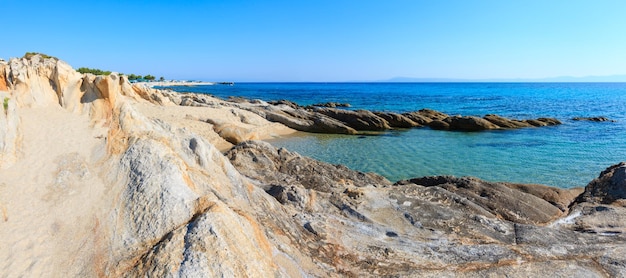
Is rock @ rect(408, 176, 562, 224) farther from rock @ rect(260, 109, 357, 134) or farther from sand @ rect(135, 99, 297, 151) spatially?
rock @ rect(260, 109, 357, 134)

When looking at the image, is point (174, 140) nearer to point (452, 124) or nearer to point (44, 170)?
point (44, 170)

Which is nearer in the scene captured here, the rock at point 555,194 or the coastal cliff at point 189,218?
the coastal cliff at point 189,218

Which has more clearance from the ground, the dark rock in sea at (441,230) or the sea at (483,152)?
the dark rock in sea at (441,230)

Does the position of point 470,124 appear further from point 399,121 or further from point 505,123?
point 399,121

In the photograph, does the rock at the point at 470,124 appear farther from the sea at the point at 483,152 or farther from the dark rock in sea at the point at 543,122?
the dark rock in sea at the point at 543,122

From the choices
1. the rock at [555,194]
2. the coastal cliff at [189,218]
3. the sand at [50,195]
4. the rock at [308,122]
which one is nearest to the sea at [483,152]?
the rock at [308,122]

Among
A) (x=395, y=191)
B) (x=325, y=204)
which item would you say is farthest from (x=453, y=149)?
(x=325, y=204)

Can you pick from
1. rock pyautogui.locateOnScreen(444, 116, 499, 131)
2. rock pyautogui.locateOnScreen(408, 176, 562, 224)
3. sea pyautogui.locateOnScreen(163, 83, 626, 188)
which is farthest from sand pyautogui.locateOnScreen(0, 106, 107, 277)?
rock pyautogui.locateOnScreen(444, 116, 499, 131)

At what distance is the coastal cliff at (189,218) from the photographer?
453 centimetres

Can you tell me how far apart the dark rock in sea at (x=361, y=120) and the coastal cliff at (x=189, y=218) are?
25708mm

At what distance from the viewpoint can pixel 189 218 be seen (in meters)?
5.02

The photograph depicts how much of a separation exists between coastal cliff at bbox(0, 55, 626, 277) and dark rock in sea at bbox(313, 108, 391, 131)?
25708 mm

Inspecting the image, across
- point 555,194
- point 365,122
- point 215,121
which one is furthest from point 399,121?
point 555,194

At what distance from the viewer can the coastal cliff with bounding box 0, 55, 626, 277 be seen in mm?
4527
